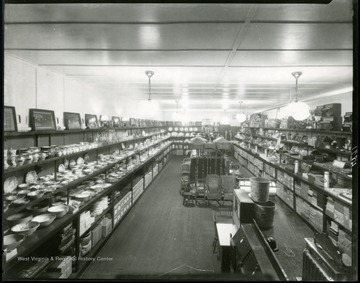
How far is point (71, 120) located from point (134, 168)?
102 inches

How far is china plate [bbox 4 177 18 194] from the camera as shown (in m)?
2.88

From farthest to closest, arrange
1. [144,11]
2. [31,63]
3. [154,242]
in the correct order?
1. [154,242]
2. [31,63]
3. [144,11]

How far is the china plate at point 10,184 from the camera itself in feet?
9.44

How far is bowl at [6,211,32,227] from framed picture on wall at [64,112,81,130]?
6.19 feet

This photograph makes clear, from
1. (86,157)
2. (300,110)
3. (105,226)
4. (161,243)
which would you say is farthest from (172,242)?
(300,110)

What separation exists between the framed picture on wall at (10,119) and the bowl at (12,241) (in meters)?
1.29

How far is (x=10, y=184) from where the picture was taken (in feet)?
9.68

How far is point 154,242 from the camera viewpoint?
177 inches

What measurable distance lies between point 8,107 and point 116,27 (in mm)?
1894

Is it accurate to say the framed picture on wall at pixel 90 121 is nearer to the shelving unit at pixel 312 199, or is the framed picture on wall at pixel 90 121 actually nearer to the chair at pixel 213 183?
the chair at pixel 213 183

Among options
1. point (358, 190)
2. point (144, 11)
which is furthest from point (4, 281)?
point (144, 11)

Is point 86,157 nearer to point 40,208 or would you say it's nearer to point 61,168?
point 61,168

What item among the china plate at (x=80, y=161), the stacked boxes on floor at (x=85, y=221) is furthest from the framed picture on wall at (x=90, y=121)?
the stacked boxes on floor at (x=85, y=221)

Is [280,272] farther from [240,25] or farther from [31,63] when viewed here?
[31,63]
